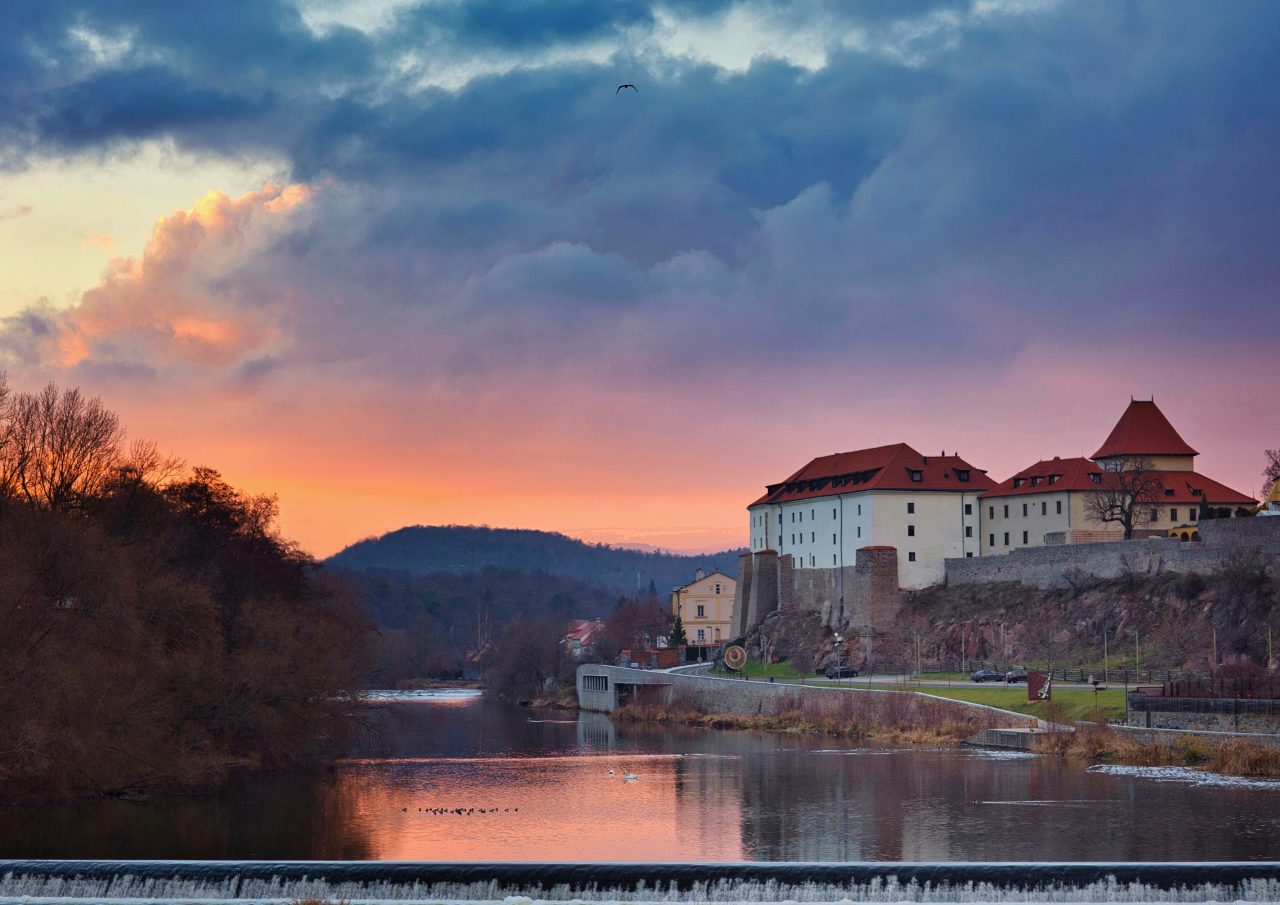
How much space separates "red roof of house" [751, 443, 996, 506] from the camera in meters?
92.1

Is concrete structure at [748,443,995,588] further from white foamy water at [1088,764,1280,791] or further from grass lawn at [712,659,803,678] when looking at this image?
white foamy water at [1088,764,1280,791]

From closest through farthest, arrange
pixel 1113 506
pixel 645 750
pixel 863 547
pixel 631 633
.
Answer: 1. pixel 645 750
2. pixel 1113 506
3. pixel 863 547
4. pixel 631 633

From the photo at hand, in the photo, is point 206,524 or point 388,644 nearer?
point 206,524

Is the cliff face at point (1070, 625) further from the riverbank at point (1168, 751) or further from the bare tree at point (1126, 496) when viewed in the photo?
the riverbank at point (1168, 751)

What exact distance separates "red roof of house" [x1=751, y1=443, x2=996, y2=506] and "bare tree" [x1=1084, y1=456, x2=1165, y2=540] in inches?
344

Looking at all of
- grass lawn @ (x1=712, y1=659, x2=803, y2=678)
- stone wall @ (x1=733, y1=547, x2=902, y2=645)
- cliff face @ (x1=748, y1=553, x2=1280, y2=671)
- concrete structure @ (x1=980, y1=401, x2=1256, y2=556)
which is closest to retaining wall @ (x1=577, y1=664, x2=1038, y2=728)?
grass lawn @ (x1=712, y1=659, x2=803, y2=678)

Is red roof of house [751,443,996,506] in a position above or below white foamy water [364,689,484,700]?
above

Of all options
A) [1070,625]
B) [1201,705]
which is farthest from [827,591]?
[1201,705]

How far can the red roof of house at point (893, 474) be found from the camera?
92.1m

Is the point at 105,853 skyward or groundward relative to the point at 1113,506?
groundward

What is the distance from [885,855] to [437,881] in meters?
9.22

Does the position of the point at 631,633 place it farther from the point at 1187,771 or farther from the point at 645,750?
the point at 1187,771

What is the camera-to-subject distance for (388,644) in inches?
6206

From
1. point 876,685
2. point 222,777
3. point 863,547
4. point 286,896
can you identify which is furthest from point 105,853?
point 863,547
